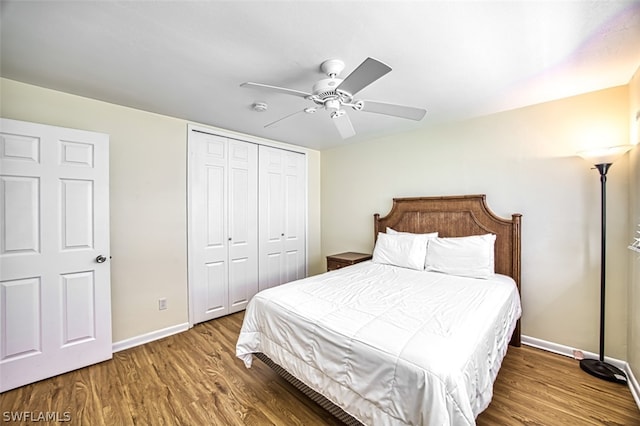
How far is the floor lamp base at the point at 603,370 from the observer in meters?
2.09

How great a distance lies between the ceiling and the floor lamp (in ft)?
1.99

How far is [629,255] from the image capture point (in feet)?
7.23

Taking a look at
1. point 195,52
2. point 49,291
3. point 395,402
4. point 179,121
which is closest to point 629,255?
point 395,402

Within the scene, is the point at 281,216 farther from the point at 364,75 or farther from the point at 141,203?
the point at 364,75

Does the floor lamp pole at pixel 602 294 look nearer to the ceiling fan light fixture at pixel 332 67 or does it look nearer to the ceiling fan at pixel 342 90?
the ceiling fan at pixel 342 90

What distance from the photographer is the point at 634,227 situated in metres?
2.09

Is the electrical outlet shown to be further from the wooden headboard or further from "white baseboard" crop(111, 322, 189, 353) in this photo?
the wooden headboard

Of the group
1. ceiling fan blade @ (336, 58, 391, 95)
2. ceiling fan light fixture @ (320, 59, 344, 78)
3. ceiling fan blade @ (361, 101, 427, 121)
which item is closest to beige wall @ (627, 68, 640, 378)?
ceiling fan blade @ (361, 101, 427, 121)

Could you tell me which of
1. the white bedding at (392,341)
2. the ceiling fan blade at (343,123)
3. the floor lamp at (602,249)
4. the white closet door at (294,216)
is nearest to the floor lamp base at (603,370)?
the floor lamp at (602,249)

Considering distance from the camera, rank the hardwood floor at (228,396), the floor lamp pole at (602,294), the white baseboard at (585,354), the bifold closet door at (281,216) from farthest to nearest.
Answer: the bifold closet door at (281,216) < the floor lamp pole at (602,294) < the white baseboard at (585,354) < the hardwood floor at (228,396)

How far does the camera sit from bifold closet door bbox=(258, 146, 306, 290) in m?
3.97

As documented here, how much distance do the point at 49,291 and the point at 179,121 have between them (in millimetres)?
2002

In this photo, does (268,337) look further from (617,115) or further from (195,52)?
(617,115)

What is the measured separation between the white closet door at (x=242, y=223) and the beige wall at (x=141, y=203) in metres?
0.61
